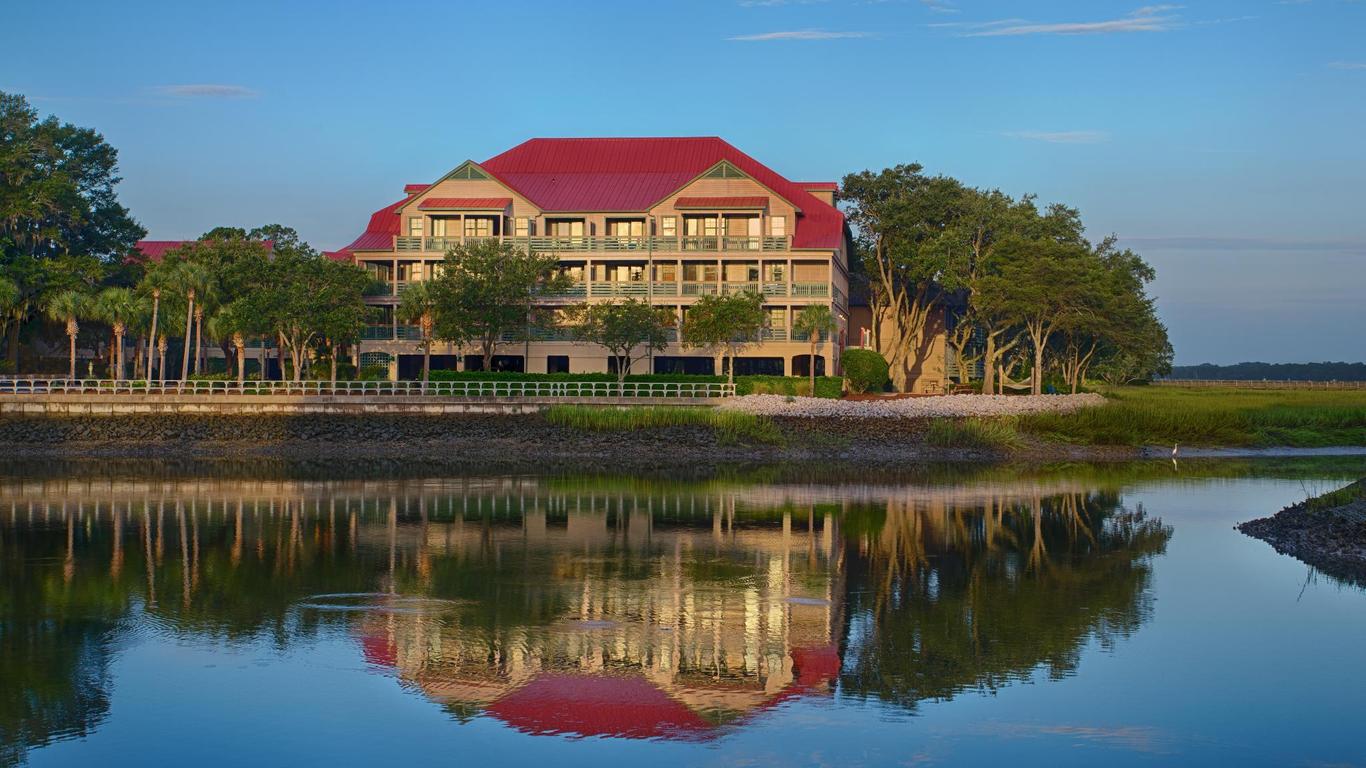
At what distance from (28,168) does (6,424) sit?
22.3 metres

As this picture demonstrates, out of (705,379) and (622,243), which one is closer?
(705,379)

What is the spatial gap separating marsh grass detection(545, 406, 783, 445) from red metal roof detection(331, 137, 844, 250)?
835 inches

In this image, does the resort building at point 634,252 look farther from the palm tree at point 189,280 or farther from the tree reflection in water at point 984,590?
the tree reflection in water at point 984,590

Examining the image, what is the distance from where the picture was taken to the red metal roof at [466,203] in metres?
78.1

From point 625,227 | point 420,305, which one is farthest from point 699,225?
point 420,305

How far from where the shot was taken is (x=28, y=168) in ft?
247

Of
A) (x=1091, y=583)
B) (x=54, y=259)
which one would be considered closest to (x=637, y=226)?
(x=54, y=259)

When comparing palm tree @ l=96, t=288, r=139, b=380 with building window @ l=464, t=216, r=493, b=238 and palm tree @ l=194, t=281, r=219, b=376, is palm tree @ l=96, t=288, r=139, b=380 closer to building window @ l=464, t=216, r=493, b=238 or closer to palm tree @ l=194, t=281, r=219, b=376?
palm tree @ l=194, t=281, r=219, b=376

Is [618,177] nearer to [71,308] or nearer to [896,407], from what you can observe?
[896,407]

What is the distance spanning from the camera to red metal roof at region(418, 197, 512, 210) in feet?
256

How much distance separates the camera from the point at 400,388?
68688mm

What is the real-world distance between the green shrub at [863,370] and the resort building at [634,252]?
2087mm

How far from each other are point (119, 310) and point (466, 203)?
20192 millimetres

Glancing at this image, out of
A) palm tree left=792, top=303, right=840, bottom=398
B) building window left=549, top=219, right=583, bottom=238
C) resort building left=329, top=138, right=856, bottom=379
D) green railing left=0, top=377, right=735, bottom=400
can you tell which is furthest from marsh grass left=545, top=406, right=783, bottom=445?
building window left=549, top=219, right=583, bottom=238
